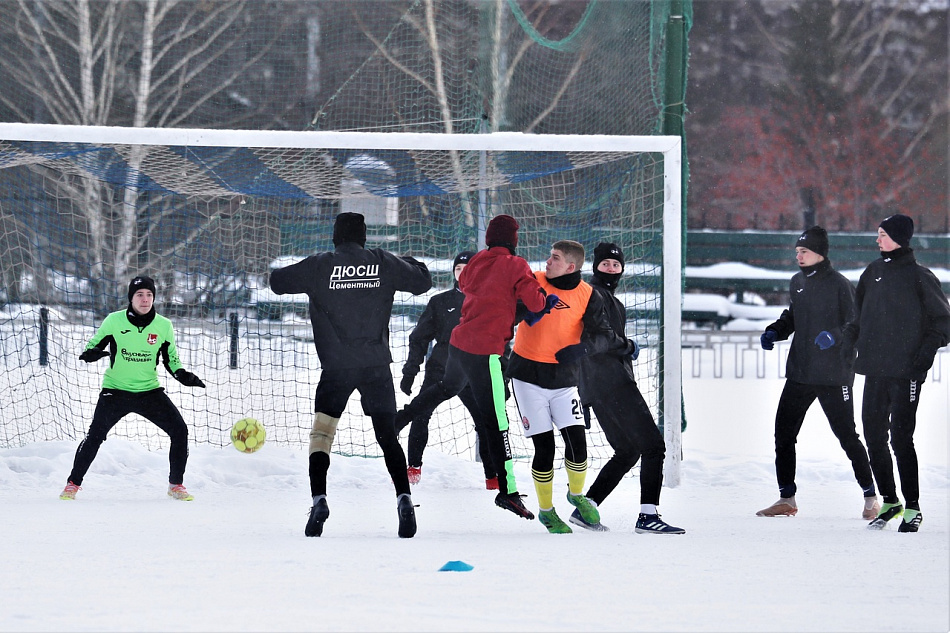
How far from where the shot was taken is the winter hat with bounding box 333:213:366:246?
17.0ft

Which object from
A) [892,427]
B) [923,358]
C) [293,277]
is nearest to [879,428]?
[892,427]

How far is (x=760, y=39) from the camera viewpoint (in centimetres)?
2608

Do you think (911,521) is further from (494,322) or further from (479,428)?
(479,428)

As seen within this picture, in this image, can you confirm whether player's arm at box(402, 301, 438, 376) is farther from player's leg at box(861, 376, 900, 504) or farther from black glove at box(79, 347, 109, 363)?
player's leg at box(861, 376, 900, 504)

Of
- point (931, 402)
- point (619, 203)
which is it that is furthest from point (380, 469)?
point (931, 402)

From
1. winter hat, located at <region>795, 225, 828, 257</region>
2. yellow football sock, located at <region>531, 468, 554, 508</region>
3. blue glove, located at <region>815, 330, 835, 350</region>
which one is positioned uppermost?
winter hat, located at <region>795, 225, 828, 257</region>

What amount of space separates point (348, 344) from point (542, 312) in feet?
3.09

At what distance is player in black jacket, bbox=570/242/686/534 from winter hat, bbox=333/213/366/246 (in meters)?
1.20

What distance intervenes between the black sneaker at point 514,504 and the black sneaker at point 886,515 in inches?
70.1

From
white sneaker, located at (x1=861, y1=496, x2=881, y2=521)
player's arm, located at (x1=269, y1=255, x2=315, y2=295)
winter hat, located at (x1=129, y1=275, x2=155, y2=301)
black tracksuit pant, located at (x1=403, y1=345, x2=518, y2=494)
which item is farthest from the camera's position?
winter hat, located at (x1=129, y1=275, x2=155, y2=301)

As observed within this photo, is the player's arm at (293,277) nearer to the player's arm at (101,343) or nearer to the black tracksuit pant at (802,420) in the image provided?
the player's arm at (101,343)

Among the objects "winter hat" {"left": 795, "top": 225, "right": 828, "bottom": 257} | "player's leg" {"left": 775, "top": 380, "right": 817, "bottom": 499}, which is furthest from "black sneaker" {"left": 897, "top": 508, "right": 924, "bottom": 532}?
"winter hat" {"left": 795, "top": 225, "right": 828, "bottom": 257}

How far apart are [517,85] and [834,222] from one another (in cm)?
925

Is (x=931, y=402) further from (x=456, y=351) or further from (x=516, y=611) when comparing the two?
(x=516, y=611)
